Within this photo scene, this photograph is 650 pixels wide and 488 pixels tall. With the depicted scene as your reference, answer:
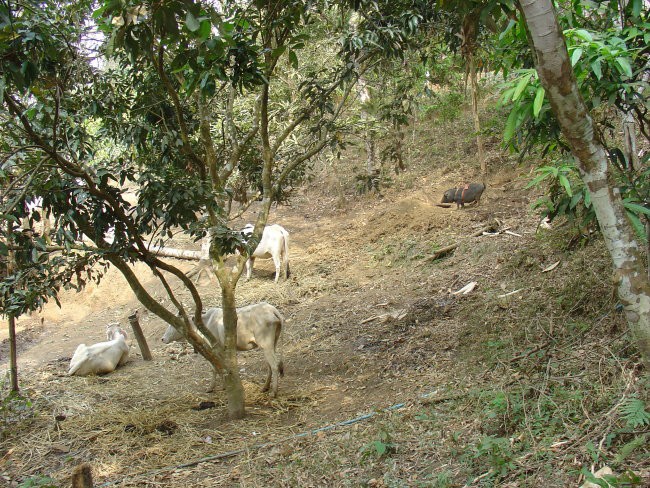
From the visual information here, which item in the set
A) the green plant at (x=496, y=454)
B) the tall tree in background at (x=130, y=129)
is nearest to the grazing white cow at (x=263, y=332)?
the tall tree in background at (x=130, y=129)

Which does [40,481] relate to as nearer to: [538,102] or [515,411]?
[515,411]

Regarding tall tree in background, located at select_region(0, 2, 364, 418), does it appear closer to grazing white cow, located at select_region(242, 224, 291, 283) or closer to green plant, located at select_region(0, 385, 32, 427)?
green plant, located at select_region(0, 385, 32, 427)

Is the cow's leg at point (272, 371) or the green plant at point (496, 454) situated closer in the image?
the green plant at point (496, 454)

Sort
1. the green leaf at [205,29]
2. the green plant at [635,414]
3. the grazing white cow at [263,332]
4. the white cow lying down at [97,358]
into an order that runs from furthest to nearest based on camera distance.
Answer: the white cow lying down at [97,358] → the grazing white cow at [263,332] → the green plant at [635,414] → the green leaf at [205,29]

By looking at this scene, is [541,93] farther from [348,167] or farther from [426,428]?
[348,167]

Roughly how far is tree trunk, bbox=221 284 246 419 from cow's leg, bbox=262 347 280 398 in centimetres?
58


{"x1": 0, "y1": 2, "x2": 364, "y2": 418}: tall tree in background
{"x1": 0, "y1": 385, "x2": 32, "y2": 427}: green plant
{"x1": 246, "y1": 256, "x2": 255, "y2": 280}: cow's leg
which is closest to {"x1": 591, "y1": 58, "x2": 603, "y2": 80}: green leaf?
{"x1": 0, "y1": 2, "x2": 364, "y2": 418}: tall tree in background

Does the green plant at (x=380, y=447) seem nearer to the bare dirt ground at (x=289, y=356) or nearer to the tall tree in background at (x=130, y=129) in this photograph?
the bare dirt ground at (x=289, y=356)

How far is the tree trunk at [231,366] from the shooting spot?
20.4 feet

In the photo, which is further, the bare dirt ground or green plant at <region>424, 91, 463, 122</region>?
green plant at <region>424, 91, 463, 122</region>

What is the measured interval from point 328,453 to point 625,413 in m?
2.32

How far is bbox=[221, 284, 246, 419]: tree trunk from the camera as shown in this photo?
6203 mm

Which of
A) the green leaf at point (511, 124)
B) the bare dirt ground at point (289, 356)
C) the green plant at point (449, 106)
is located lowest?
the bare dirt ground at point (289, 356)

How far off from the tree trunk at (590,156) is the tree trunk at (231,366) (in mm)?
4032
